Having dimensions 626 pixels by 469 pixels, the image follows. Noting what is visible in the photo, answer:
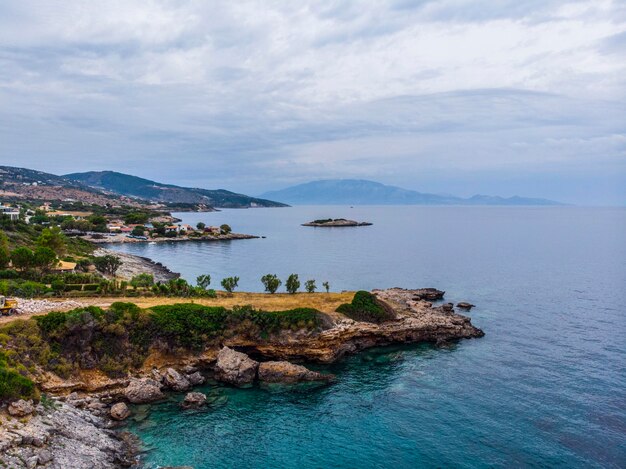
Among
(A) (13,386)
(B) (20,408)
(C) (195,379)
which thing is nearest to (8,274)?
(C) (195,379)

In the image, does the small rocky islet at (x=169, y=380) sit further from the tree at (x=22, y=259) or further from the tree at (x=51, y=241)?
the tree at (x=51, y=241)

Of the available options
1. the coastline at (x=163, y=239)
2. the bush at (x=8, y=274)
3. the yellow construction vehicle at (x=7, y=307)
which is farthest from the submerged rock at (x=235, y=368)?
the coastline at (x=163, y=239)

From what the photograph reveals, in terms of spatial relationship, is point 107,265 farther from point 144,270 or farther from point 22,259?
point 144,270

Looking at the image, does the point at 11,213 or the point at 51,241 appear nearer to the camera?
the point at 51,241

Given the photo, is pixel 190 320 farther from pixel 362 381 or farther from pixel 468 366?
pixel 468 366

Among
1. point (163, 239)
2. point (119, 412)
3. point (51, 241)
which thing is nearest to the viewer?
point (119, 412)
